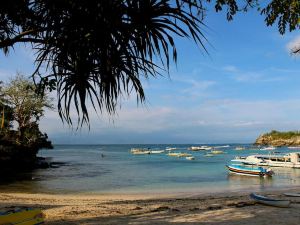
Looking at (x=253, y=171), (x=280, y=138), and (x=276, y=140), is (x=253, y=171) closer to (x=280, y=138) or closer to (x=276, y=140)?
(x=280, y=138)

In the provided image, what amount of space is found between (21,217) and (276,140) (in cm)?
15186

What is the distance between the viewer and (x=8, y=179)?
102ft

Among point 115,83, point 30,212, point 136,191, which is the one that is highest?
point 115,83

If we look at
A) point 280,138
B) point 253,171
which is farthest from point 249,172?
point 280,138

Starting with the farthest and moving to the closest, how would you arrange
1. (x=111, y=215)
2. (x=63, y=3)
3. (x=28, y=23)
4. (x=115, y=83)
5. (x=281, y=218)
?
1. (x=111, y=215)
2. (x=281, y=218)
3. (x=28, y=23)
4. (x=115, y=83)
5. (x=63, y=3)

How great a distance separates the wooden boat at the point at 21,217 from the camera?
782 centimetres

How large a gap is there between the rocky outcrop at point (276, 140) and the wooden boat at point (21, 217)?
141 meters

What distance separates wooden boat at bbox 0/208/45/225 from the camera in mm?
7824

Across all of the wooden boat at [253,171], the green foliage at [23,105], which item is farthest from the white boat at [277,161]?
the green foliage at [23,105]

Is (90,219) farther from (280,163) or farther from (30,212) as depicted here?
(280,163)

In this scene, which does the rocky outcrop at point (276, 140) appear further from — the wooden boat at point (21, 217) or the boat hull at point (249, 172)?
the wooden boat at point (21, 217)

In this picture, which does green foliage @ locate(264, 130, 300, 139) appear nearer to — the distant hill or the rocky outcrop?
the distant hill

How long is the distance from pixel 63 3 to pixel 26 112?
3358 centimetres

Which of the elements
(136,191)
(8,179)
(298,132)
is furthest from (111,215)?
(298,132)
